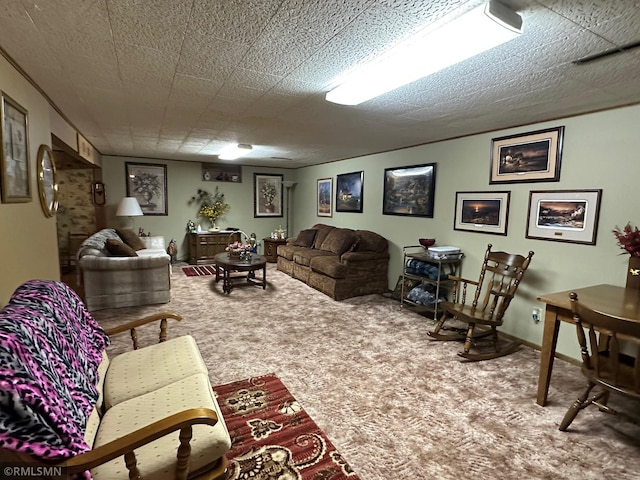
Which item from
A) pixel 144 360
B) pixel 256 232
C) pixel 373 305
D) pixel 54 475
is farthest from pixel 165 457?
pixel 256 232

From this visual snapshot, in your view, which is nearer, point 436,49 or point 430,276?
point 436,49

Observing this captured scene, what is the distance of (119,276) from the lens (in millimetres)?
4113

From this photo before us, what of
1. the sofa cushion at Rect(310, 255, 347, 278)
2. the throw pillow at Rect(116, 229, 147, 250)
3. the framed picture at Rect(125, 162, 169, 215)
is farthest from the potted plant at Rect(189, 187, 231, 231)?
the sofa cushion at Rect(310, 255, 347, 278)

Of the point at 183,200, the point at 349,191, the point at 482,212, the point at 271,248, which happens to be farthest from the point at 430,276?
the point at 183,200

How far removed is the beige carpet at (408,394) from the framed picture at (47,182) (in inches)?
54.1

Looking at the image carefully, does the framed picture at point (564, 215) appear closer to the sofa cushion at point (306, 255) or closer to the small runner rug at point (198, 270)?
the sofa cushion at point (306, 255)

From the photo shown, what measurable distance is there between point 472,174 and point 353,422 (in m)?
3.10

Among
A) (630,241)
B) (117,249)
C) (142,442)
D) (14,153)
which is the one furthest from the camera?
(117,249)

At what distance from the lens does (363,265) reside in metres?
4.94

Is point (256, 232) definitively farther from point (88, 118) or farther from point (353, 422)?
point (353, 422)

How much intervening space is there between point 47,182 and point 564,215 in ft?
15.1

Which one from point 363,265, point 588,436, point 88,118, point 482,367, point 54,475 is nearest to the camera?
point 54,475

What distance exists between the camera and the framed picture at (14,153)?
1.91m

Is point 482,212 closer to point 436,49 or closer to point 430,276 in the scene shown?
point 430,276
